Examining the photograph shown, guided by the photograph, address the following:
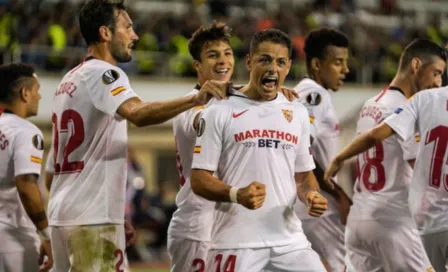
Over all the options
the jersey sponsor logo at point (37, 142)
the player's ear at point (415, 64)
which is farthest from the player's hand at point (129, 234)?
the player's ear at point (415, 64)

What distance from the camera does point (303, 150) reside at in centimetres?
638

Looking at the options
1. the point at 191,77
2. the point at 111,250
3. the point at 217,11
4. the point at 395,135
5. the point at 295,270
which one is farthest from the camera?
the point at 217,11

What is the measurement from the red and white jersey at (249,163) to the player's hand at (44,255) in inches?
67.3

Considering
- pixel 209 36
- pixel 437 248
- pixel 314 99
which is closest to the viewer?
pixel 437 248

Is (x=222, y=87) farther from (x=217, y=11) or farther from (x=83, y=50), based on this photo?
(x=217, y=11)

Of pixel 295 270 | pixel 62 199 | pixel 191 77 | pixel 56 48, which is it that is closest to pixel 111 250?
pixel 62 199

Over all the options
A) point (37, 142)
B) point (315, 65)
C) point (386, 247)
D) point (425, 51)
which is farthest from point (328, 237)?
point (37, 142)

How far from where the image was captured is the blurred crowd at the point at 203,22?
19.5 meters

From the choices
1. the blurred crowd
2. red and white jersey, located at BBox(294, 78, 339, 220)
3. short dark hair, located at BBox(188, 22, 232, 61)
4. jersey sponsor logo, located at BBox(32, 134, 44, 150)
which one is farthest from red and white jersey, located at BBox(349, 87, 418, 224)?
the blurred crowd

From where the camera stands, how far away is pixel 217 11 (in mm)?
23609

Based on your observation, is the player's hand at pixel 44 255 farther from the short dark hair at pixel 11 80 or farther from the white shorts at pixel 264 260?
the white shorts at pixel 264 260

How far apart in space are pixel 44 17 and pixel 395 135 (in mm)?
13893

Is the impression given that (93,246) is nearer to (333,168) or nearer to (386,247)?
(333,168)

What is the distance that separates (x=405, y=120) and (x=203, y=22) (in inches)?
621
